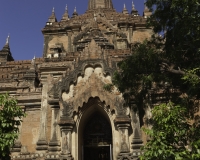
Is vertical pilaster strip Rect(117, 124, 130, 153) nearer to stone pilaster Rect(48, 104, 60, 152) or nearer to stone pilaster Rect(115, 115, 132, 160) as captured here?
stone pilaster Rect(115, 115, 132, 160)

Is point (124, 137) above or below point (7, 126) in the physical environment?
below

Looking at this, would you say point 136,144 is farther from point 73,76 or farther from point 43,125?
point 43,125

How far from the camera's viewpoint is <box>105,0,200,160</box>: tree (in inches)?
331

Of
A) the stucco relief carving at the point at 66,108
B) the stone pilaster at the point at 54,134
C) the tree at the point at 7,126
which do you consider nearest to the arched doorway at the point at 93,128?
the stucco relief carving at the point at 66,108

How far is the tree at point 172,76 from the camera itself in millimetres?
8398

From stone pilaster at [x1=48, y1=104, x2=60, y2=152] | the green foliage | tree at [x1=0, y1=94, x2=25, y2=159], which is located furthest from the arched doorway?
the green foliage

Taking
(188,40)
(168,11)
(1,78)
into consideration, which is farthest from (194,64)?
(1,78)

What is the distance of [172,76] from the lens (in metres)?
10.8

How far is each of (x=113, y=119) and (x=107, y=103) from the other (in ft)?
2.69

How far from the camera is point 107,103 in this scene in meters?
13.1

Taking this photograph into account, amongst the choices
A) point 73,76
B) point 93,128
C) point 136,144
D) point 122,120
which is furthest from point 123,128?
point 73,76

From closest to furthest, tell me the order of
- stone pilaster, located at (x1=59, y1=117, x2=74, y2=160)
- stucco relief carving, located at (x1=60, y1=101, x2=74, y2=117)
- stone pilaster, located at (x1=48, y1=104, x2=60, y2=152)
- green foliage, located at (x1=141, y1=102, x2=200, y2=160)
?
green foliage, located at (x1=141, y1=102, x2=200, y2=160)
stone pilaster, located at (x1=59, y1=117, x2=74, y2=160)
stone pilaster, located at (x1=48, y1=104, x2=60, y2=152)
stucco relief carving, located at (x1=60, y1=101, x2=74, y2=117)

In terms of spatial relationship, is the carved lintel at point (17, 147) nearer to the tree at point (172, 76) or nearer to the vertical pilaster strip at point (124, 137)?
the vertical pilaster strip at point (124, 137)

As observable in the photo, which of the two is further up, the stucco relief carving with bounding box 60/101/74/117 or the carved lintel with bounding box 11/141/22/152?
the stucco relief carving with bounding box 60/101/74/117
